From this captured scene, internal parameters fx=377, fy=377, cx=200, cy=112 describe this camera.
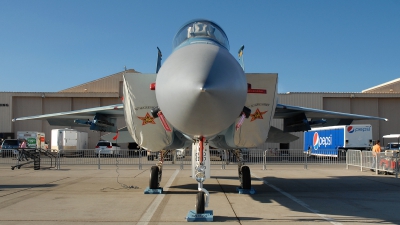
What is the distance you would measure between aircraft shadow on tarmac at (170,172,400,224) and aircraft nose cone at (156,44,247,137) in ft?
11.5

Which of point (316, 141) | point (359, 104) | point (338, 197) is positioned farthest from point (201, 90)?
point (359, 104)

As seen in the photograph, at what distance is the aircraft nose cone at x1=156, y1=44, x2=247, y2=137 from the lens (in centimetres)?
520

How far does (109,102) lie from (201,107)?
36.4 metres

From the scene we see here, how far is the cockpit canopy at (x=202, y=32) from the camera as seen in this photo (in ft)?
25.2

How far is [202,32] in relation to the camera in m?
7.71

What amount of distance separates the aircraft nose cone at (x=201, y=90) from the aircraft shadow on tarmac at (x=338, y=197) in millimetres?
3510

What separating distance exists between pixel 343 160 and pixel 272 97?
21489 mm

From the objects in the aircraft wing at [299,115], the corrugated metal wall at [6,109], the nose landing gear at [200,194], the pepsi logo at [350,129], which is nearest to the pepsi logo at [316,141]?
the pepsi logo at [350,129]

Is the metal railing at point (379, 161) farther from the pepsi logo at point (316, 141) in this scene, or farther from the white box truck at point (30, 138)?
the white box truck at point (30, 138)

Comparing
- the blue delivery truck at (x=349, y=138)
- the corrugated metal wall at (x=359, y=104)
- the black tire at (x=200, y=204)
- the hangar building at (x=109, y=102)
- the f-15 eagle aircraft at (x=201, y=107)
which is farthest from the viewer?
the hangar building at (x=109, y=102)

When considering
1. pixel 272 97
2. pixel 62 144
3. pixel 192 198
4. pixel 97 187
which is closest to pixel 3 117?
pixel 62 144

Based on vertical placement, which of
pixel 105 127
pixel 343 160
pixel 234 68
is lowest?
pixel 343 160

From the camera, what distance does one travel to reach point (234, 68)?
5.76 metres

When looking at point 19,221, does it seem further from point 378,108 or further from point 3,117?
point 378,108
